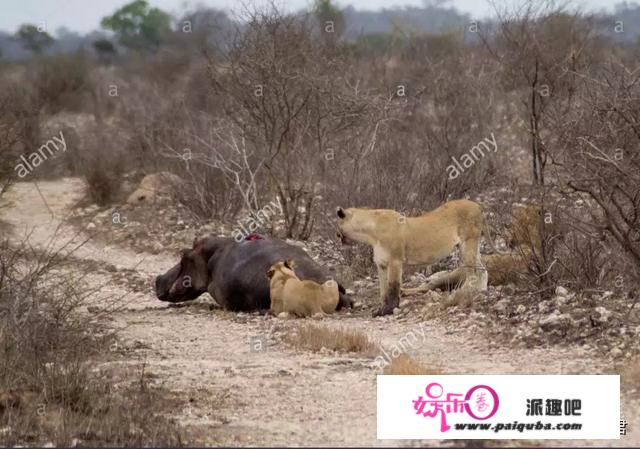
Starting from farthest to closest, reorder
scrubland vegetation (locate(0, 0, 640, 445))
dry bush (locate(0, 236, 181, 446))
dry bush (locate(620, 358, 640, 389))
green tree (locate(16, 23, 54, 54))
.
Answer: green tree (locate(16, 23, 54, 54)), scrubland vegetation (locate(0, 0, 640, 445)), dry bush (locate(620, 358, 640, 389)), dry bush (locate(0, 236, 181, 446))

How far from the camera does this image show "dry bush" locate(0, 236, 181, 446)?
7.52 metres

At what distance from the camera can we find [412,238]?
39.2ft

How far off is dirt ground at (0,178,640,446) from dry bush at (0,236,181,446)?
0.91 feet

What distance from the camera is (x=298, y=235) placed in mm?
17391

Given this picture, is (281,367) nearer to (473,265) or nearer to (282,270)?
(282,270)

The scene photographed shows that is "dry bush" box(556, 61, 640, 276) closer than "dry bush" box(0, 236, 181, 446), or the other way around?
"dry bush" box(0, 236, 181, 446)

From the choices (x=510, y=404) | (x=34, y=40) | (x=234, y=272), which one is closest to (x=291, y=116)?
(x=234, y=272)

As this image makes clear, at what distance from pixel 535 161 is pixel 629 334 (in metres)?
10.9

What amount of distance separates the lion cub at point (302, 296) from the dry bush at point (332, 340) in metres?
1.32

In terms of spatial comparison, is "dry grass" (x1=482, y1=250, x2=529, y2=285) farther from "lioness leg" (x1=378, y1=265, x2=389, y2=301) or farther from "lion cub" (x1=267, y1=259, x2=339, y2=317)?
"lion cub" (x1=267, y1=259, x2=339, y2=317)

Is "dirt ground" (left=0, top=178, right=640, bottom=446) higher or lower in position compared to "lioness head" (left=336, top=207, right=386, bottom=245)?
lower

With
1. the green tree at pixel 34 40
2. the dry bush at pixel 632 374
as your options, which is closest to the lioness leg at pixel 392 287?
the dry bush at pixel 632 374

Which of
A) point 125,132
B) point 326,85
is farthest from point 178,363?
point 125,132

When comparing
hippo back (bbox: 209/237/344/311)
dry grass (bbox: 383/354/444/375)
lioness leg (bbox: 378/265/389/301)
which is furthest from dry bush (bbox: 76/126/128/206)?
dry grass (bbox: 383/354/444/375)
